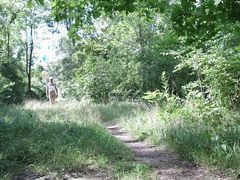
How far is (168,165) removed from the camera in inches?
243

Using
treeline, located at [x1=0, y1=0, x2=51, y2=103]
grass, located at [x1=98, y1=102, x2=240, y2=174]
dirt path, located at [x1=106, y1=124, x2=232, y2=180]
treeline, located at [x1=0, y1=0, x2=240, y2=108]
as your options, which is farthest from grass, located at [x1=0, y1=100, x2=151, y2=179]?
treeline, located at [x1=0, y1=0, x2=51, y2=103]

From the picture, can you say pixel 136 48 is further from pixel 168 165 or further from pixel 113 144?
pixel 168 165

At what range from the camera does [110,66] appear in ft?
68.5

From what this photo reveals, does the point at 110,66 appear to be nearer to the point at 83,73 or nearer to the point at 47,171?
the point at 83,73

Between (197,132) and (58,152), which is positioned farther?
(197,132)

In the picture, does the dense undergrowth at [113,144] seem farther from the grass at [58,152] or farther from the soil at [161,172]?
the soil at [161,172]

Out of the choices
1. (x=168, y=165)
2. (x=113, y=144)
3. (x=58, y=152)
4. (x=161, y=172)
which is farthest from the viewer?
(x=113, y=144)

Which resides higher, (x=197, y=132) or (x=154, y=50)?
(x=154, y=50)

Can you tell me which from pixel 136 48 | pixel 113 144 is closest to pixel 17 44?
pixel 136 48

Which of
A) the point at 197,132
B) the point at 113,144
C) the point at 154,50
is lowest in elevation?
the point at 113,144

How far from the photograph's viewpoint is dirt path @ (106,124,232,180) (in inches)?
217

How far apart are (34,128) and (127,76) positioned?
1234 centimetres

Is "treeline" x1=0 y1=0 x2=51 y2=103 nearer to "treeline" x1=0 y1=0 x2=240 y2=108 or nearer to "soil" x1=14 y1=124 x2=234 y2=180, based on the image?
"treeline" x1=0 y1=0 x2=240 y2=108

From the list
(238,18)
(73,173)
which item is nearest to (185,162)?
(73,173)
